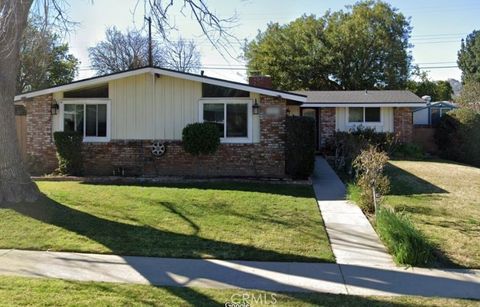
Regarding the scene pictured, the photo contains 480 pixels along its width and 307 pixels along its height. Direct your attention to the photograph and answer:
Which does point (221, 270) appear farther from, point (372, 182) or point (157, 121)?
point (157, 121)

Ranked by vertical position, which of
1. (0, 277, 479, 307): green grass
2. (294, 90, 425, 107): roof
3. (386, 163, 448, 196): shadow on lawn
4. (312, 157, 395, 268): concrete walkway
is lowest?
(0, 277, 479, 307): green grass

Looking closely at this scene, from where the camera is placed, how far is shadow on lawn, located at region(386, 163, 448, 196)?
12477 mm

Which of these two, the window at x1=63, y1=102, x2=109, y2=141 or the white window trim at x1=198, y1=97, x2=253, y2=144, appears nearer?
the white window trim at x1=198, y1=97, x2=253, y2=144

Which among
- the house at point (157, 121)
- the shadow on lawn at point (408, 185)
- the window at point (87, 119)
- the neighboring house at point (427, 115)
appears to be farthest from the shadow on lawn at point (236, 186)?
the neighboring house at point (427, 115)

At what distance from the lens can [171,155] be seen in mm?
15039

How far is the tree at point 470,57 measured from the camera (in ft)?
158

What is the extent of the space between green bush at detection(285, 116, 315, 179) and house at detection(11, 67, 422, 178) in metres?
0.49

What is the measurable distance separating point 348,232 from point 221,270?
306 cm

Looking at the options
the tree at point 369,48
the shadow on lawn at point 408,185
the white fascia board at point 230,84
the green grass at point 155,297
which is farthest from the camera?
the tree at point 369,48

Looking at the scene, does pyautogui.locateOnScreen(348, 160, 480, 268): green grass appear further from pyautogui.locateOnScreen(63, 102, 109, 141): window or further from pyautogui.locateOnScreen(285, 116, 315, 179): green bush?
pyautogui.locateOnScreen(63, 102, 109, 141): window

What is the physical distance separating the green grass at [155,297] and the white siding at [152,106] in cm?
985

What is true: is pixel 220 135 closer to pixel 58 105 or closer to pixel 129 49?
pixel 58 105

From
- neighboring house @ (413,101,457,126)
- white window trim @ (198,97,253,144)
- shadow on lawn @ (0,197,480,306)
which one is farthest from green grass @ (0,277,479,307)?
neighboring house @ (413,101,457,126)

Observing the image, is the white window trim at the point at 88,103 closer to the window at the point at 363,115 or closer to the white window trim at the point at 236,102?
the white window trim at the point at 236,102
